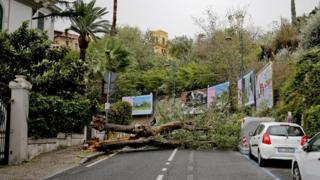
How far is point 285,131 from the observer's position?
16.8m

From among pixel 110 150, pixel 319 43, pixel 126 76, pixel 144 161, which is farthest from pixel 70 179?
pixel 126 76

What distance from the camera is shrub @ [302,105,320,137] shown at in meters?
A: 19.9

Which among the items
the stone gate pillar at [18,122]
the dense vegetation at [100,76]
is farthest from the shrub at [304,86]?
the stone gate pillar at [18,122]

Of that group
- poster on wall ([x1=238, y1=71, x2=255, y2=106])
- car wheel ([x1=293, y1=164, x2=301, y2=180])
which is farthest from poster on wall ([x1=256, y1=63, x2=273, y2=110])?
car wheel ([x1=293, y1=164, x2=301, y2=180])

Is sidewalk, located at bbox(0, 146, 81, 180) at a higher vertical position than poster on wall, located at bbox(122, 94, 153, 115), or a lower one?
lower

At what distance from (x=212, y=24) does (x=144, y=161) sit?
42496 millimetres

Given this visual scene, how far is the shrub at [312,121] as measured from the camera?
19938mm

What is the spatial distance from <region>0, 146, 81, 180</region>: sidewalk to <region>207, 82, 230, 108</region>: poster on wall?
11.0 m

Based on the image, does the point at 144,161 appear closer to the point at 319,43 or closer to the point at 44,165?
the point at 44,165

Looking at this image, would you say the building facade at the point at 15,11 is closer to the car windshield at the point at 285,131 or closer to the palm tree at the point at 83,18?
the palm tree at the point at 83,18

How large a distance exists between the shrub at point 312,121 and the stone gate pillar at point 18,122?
38.9 ft

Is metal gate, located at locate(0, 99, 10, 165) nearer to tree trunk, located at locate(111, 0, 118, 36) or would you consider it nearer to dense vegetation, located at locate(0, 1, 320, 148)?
dense vegetation, located at locate(0, 1, 320, 148)

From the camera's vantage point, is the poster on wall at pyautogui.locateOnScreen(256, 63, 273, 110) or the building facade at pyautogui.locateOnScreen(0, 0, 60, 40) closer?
the building facade at pyautogui.locateOnScreen(0, 0, 60, 40)

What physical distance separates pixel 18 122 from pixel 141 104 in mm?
42888
